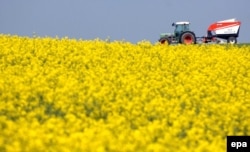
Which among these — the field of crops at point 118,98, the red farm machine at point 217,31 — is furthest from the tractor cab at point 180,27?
the field of crops at point 118,98

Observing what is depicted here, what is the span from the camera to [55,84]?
42.3 ft

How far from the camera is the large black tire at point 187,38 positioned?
30500 millimetres

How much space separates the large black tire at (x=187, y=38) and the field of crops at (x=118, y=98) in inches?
374

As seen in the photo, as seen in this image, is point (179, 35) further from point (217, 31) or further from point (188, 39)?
point (217, 31)

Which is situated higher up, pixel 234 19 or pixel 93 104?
pixel 234 19

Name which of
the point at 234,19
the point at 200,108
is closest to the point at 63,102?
the point at 200,108

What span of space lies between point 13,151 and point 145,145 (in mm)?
1893

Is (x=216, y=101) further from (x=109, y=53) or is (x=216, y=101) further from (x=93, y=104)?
(x=109, y=53)

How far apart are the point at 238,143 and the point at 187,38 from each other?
21806 millimetres

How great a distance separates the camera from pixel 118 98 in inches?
452

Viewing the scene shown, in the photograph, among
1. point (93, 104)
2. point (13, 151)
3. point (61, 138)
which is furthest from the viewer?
point (93, 104)

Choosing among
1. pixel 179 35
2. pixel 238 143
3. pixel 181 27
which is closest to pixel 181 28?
pixel 181 27

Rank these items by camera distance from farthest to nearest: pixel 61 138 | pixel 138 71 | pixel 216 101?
pixel 138 71 → pixel 216 101 → pixel 61 138

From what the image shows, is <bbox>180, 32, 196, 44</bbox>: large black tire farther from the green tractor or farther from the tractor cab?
the tractor cab
